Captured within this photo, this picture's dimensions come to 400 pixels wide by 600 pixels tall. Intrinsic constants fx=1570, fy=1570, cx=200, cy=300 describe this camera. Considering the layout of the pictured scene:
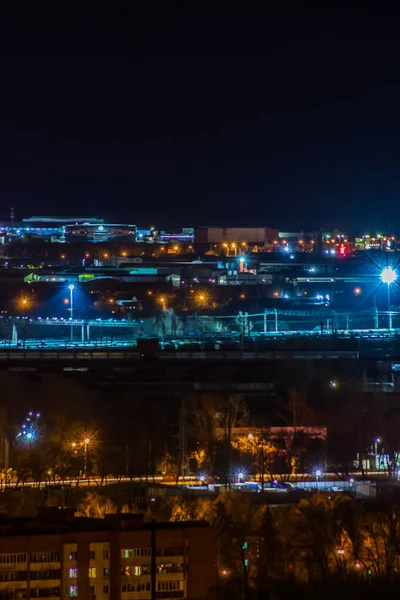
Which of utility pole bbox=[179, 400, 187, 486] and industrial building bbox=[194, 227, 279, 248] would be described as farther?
industrial building bbox=[194, 227, 279, 248]

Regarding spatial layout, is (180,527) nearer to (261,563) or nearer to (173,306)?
(261,563)

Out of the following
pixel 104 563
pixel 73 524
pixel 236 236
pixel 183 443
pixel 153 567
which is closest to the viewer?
pixel 153 567

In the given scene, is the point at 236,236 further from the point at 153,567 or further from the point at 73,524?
the point at 153,567

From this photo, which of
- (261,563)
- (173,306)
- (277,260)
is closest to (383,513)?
(261,563)

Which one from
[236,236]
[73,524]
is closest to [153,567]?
[73,524]

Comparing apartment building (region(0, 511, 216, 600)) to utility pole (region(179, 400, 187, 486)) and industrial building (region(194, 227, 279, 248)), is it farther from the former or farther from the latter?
industrial building (region(194, 227, 279, 248))

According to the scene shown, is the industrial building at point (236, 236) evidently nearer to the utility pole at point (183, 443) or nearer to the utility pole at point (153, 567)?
the utility pole at point (183, 443)

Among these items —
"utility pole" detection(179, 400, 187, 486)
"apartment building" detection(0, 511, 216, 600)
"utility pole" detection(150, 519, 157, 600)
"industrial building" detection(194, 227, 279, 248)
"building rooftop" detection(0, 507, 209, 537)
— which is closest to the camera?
"utility pole" detection(150, 519, 157, 600)

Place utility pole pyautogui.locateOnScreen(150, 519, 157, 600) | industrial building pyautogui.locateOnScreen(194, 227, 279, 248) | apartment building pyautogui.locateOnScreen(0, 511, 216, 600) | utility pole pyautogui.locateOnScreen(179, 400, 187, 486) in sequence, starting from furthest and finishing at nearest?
industrial building pyautogui.locateOnScreen(194, 227, 279, 248) → utility pole pyautogui.locateOnScreen(179, 400, 187, 486) → apartment building pyautogui.locateOnScreen(0, 511, 216, 600) → utility pole pyautogui.locateOnScreen(150, 519, 157, 600)

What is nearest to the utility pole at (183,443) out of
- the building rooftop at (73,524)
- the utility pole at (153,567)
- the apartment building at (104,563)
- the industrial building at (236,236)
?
the building rooftop at (73,524)

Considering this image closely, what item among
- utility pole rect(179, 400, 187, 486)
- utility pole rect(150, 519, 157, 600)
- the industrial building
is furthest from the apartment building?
the industrial building
